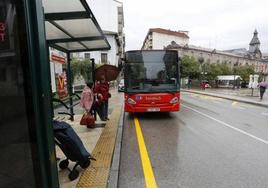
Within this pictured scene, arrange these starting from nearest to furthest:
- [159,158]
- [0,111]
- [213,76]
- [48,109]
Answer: [0,111] < [48,109] < [159,158] < [213,76]

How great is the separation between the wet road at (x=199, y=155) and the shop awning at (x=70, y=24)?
3161mm

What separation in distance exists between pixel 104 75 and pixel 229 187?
6149mm

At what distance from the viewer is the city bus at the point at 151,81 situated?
31.2 feet

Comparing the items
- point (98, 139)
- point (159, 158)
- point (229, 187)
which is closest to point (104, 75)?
point (98, 139)

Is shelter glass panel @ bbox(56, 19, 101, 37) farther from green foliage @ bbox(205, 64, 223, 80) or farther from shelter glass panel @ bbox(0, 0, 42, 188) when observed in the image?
green foliage @ bbox(205, 64, 223, 80)

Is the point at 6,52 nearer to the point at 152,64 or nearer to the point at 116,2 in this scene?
the point at 152,64

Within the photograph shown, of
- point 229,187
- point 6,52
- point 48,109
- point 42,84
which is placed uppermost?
point 6,52

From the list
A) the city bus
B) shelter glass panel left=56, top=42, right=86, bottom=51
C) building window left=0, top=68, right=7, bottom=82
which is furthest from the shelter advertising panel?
the city bus

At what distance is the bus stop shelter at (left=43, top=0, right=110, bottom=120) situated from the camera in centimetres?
437

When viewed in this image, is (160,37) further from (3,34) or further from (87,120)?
(3,34)

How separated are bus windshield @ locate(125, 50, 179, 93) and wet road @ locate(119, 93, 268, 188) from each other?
180 cm

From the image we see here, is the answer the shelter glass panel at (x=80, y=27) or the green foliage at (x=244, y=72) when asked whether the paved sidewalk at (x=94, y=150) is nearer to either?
the shelter glass panel at (x=80, y=27)

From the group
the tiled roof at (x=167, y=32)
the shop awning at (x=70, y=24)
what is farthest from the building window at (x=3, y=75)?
the tiled roof at (x=167, y=32)

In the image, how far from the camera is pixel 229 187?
369 centimetres
